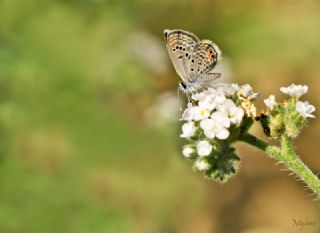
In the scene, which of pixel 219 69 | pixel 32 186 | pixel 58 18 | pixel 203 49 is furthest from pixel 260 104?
pixel 203 49

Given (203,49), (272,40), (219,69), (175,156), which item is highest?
(272,40)

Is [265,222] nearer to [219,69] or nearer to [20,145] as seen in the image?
[219,69]

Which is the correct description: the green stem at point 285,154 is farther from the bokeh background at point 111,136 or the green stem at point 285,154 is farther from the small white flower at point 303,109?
the bokeh background at point 111,136

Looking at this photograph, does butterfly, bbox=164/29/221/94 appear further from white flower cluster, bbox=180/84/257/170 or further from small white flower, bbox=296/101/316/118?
small white flower, bbox=296/101/316/118

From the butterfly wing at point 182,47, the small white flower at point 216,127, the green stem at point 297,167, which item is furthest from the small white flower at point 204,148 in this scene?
the butterfly wing at point 182,47

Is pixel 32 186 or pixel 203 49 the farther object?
pixel 32 186

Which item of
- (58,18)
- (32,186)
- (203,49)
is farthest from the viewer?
(58,18)
